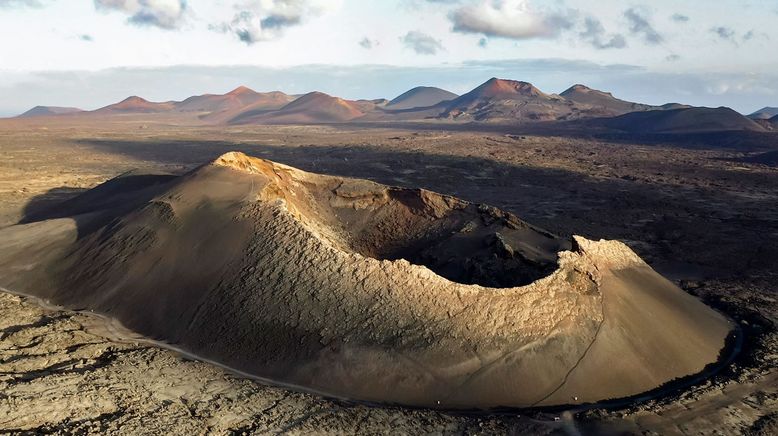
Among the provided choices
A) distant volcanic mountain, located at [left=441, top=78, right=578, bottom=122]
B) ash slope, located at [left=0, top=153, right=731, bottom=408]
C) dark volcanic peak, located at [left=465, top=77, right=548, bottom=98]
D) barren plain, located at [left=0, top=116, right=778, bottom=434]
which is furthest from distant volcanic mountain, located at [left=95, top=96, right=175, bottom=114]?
ash slope, located at [left=0, top=153, right=731, bottom=408]

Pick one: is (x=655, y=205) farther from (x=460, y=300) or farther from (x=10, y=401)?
(x=10, y=401)

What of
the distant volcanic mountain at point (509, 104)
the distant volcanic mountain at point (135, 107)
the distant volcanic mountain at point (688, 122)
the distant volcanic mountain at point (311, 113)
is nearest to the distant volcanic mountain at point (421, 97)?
the distant volcanic mountain at point (509, 104)

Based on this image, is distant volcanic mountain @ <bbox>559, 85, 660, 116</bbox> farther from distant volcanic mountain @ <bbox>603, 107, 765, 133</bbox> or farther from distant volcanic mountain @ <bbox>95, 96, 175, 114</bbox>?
distant volcanic mountain @ <bbox>95, 96, 175, 114</bbox>

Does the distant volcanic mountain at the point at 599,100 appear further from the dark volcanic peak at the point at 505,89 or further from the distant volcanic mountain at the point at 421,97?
the distant volcanic mountain at the point at 421,97

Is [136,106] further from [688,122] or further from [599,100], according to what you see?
[688,122]

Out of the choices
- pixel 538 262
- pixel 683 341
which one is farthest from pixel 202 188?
pixel 683 341

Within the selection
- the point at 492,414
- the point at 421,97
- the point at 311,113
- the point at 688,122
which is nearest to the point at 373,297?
the point at 492,414
